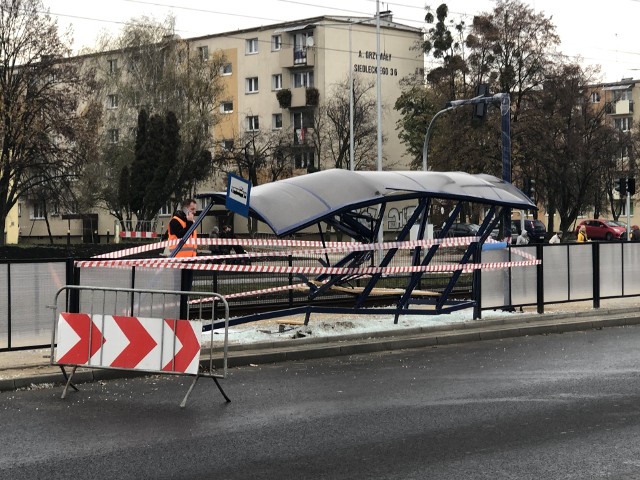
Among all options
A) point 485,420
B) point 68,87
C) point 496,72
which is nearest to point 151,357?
point 485,420

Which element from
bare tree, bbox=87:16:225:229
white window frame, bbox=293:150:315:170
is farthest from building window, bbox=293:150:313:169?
bare tree, bbox=87:16:225:229

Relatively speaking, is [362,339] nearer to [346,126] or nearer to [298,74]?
[346,126]

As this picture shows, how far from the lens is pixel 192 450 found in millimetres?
7816

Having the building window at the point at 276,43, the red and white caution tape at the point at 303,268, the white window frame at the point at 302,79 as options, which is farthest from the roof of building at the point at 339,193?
the building window at the point at 276,43

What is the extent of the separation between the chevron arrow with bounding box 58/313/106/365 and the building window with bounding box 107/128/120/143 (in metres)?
54.8

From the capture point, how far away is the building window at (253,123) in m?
78.8

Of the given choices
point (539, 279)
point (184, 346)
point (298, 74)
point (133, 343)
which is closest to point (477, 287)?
point (539, 279)

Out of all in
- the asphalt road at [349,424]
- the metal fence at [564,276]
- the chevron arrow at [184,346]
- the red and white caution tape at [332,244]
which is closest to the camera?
the asphalt road at [349,424]

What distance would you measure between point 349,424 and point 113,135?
58411 mm

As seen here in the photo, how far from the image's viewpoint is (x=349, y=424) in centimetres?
883

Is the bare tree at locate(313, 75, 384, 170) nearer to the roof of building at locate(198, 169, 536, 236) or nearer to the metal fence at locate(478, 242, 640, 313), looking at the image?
the metal fence at locate(478, 242, 640, 313)

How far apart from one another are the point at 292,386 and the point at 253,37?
6937 cm

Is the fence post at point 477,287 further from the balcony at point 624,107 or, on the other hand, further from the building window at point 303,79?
the balcony at point 624,107

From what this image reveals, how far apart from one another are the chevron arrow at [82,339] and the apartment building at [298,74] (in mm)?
61677
